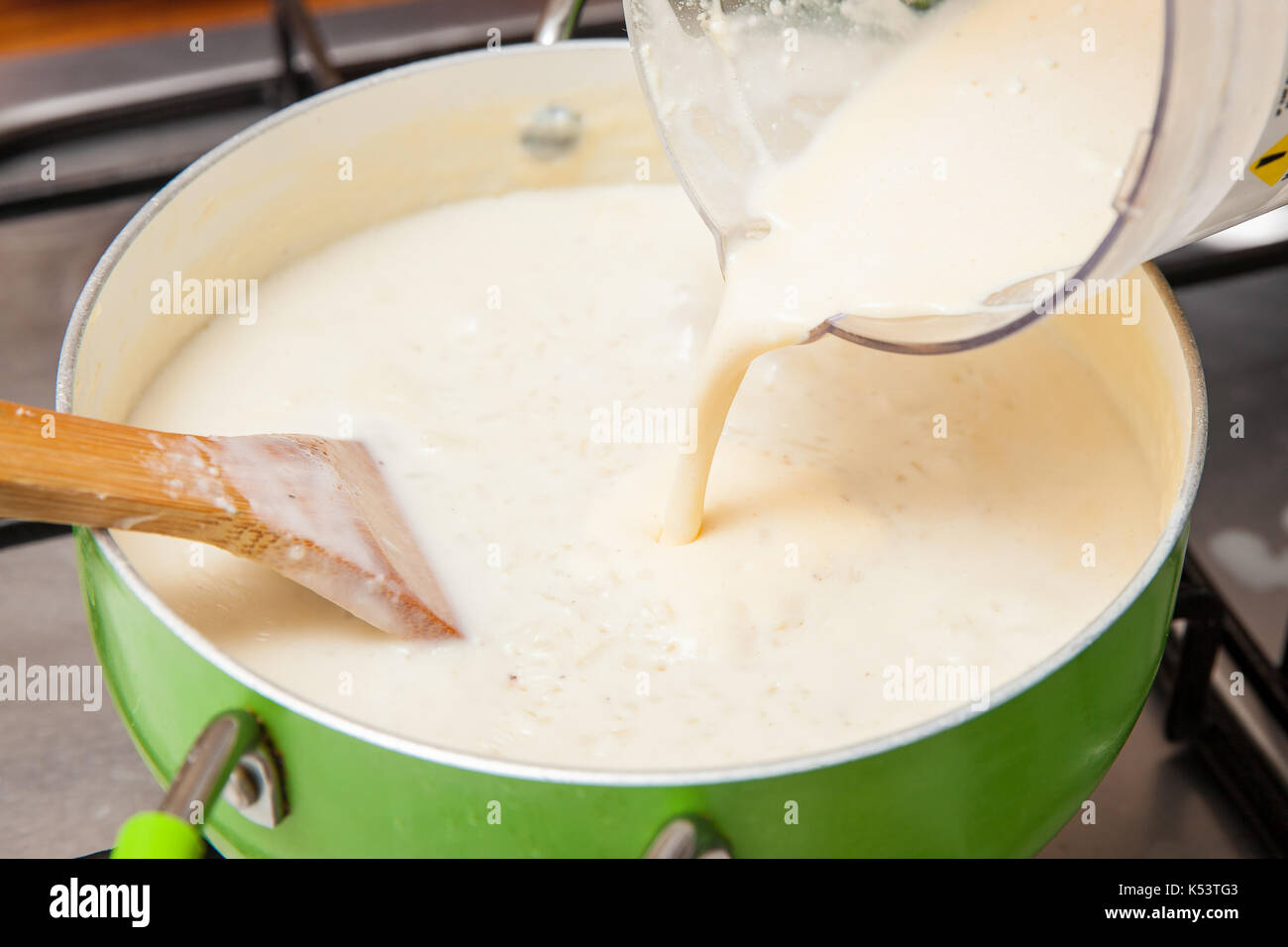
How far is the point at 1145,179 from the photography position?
1.85 feet

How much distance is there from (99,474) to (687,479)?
12.8 inches

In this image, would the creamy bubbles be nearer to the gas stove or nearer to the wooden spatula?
the wooden spatula

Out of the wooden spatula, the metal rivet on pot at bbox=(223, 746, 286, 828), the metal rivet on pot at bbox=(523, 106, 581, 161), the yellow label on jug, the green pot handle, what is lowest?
the metal rivet on pot at bbox=(223, 746, 286, 828)

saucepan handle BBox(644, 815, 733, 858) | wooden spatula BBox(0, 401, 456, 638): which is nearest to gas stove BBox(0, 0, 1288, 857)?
wooden spatula BBox(0, 401, 456, 638)

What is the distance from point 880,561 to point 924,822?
25 cm

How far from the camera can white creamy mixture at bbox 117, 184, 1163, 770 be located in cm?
72

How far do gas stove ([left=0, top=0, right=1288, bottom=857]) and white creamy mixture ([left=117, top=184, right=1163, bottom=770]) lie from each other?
0.48ft

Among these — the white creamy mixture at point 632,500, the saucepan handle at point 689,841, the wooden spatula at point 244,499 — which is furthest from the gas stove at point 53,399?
the saucepan handle at point 689,841

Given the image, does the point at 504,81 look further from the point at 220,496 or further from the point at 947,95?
the point at 220,496

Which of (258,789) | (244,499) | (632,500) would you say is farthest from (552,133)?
(258,789)

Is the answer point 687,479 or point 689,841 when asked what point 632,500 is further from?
point 689,841

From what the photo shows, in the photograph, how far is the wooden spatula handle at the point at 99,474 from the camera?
1.92 feet

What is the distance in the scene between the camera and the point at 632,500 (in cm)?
83

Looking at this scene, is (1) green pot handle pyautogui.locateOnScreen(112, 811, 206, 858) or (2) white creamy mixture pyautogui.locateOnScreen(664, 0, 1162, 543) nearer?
(1) green pot handle pyautogui.locateOnScreen(112, 811, 206, 858)
